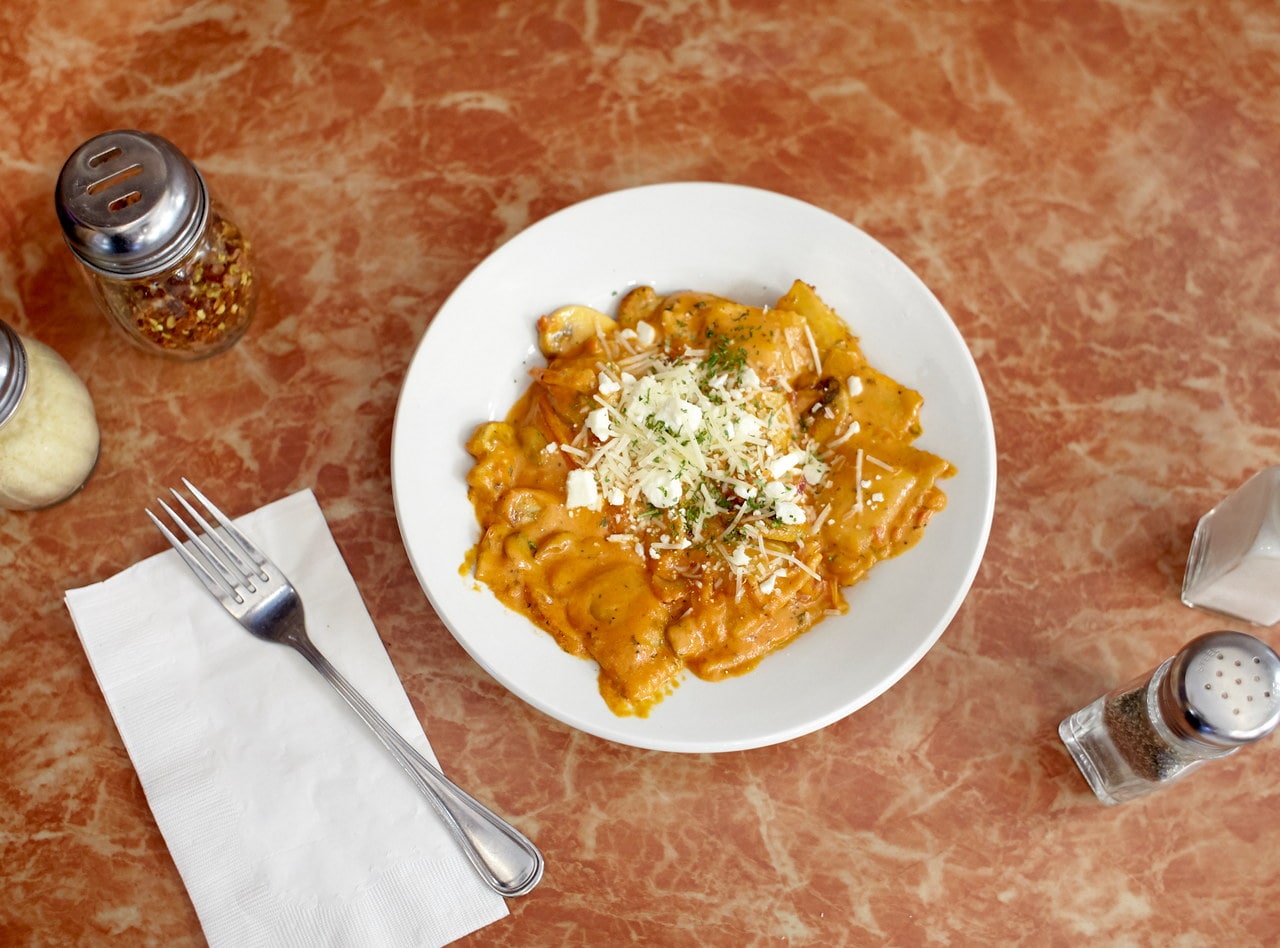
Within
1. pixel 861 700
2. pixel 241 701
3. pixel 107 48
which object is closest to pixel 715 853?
pixel 861 700

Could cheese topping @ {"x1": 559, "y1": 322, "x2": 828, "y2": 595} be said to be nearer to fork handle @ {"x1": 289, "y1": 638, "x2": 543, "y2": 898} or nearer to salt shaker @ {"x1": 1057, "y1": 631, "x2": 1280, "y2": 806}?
fork handle @ {"x1": 289, "y1": 638, "x2": 543, "y2": 898}

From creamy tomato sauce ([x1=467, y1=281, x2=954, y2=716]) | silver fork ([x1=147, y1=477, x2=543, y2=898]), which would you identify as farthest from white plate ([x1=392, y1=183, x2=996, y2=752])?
silver fork ([x1=147, y1=477, x2=543, y2=898])

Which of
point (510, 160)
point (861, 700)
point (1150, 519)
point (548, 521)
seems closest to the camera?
point (861, 700)

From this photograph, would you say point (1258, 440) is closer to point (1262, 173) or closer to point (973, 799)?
point (1262, 173)

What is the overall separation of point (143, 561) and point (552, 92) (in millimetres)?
1670

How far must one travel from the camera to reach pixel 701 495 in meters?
2.48

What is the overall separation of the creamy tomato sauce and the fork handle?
1.39ft

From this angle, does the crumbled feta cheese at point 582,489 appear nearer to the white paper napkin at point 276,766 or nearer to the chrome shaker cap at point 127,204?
the white paper napkin at point 276,766

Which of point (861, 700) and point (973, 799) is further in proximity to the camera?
point (973, 799)

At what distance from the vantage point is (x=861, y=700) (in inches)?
91.4

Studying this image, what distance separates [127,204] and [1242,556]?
2.60m

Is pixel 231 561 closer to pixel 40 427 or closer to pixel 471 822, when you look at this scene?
pixel 40 427

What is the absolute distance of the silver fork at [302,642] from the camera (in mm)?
2480

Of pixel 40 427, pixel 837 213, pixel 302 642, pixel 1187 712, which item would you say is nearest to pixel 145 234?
pixel 40 427
